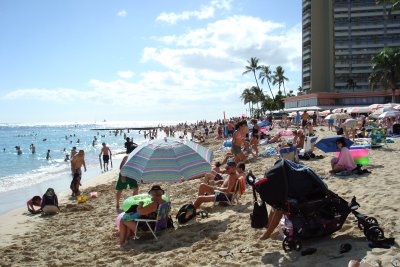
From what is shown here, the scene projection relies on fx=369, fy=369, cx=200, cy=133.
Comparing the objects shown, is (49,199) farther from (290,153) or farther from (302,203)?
(302,203)

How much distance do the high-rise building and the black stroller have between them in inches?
2413

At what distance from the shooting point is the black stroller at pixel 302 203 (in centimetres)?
444

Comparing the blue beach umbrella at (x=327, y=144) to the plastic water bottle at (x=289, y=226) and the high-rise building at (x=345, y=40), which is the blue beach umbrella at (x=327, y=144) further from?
the high-rise building at (x=345, y=40)

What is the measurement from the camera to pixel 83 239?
6.62 metres

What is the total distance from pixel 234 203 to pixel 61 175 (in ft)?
48.4

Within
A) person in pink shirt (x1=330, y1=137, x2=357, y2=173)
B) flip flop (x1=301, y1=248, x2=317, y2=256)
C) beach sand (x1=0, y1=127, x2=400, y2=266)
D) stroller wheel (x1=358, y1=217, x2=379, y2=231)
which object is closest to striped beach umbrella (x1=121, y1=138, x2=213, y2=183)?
beach sand (x1=0, y1=127, x2=400, y2=266)

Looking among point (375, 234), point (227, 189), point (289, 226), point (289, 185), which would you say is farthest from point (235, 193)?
point (375, 234)

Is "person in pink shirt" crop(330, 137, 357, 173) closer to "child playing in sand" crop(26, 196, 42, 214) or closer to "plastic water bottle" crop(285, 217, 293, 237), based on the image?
"plastic water bottle" crop(285, 217, 293, 237)

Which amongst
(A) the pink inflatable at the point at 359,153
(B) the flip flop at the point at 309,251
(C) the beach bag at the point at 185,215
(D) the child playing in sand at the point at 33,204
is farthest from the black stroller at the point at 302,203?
(D) the child playing in sand at the point at 33,204

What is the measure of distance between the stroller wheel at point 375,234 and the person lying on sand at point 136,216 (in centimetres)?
313

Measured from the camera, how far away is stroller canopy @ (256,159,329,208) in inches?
175

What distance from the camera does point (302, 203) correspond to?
4.43m

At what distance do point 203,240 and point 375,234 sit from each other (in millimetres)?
2500

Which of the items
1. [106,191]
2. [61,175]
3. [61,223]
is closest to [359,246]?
[61,223]
